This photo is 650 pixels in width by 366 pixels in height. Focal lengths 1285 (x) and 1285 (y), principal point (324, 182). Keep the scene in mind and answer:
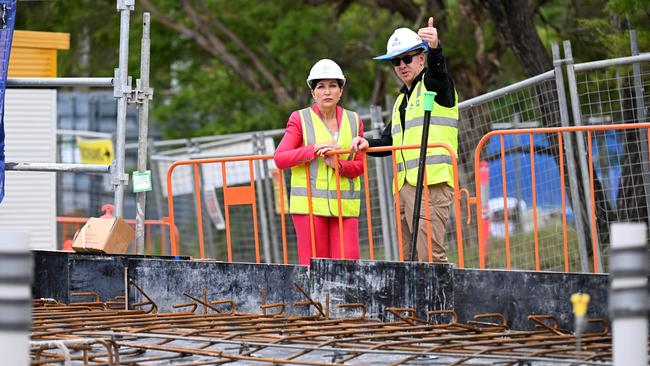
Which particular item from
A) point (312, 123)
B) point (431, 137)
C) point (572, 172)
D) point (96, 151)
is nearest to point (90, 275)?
point (312, 123)

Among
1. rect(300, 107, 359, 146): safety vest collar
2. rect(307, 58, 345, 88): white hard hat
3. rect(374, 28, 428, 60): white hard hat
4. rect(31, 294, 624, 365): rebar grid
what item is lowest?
rect(31, 294, 624, 365): rebar grid

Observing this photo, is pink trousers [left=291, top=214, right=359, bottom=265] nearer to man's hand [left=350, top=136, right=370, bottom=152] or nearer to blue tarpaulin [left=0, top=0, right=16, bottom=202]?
man's hand [left=350, top=136, right=370, bottom=152]

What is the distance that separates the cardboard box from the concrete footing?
10 centimetres

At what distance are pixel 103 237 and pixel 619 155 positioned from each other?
4693 millimetres

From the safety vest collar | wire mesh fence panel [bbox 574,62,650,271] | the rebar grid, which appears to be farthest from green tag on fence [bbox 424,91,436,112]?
wire mesh fence panel [bbox 574,62,650,271]

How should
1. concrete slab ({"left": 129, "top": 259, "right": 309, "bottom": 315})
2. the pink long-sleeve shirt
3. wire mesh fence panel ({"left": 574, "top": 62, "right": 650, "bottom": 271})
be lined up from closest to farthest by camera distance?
concrete slab ({"left": 129, "top": 259, "right": 309, "bottom": 315}), the pink long-sleeve shirt, wire mesh fence panel ({"left": 574, "top": 62, "right": 650, "bottom": 271})

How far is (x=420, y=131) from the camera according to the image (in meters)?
9.64

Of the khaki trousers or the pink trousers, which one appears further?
the pink trousers

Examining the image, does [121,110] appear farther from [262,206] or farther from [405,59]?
[262,206]

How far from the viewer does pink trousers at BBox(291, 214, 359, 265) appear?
9992 millimetres

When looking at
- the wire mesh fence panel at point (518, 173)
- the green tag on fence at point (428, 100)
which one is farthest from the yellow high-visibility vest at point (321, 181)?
the wire mesh fence panel at point (518, 173)

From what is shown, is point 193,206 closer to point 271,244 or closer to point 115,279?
point 271,244

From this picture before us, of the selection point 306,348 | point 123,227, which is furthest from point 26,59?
point 306,348

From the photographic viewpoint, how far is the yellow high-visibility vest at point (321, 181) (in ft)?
32.8
